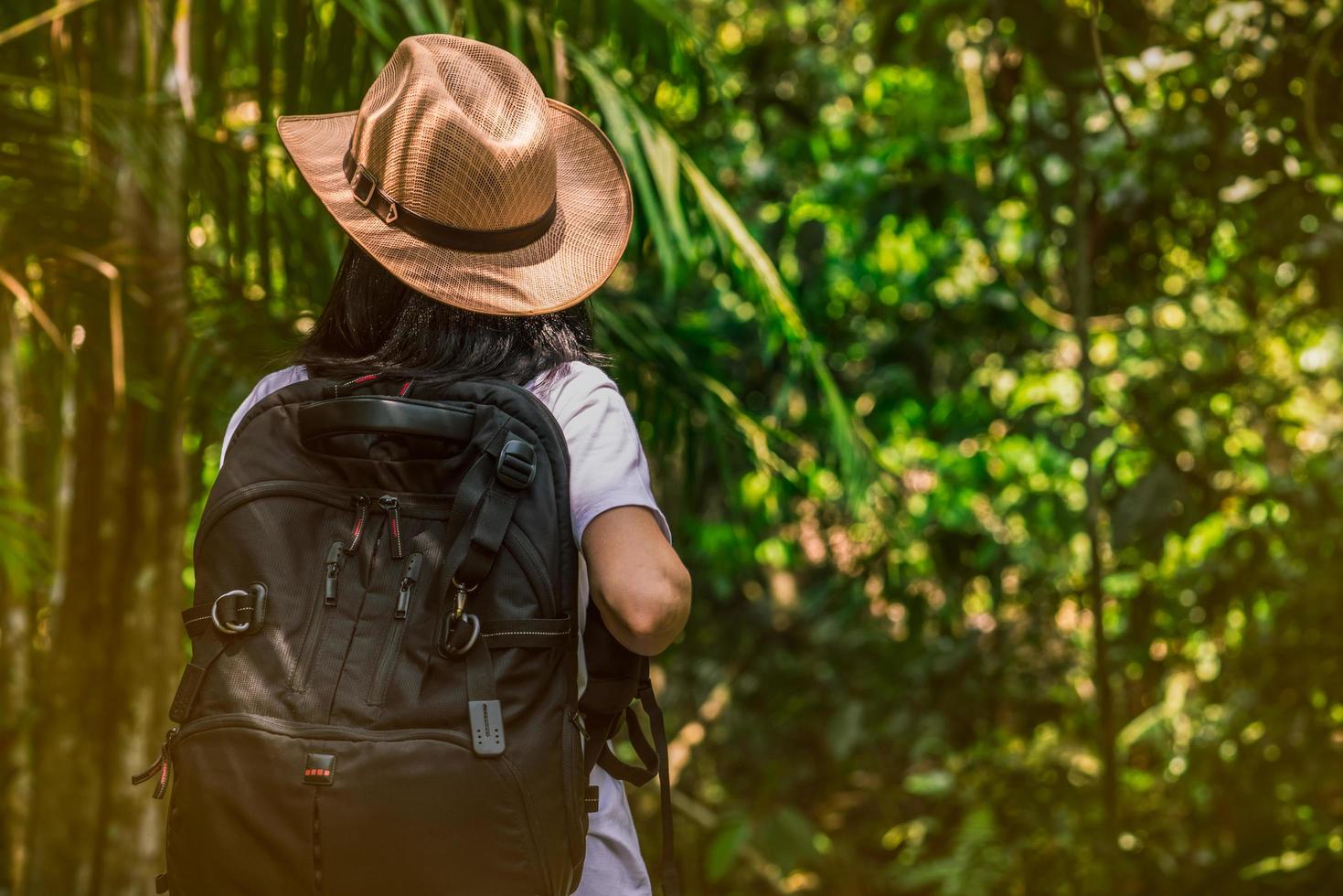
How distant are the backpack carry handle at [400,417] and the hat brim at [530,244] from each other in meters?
0.16

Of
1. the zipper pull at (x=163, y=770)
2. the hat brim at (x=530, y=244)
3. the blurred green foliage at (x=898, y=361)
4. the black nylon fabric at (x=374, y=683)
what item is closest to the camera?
the black nylon fabric at (x=374, y=683)

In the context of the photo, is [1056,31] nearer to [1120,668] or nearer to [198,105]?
[198,105]

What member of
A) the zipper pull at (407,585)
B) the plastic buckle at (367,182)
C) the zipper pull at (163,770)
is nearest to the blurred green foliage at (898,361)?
the plastic buckle at (367,182)

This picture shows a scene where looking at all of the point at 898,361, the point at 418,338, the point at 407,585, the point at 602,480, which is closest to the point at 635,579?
the point at 602,480

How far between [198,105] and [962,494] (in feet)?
8.55

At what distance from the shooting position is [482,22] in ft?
7.45

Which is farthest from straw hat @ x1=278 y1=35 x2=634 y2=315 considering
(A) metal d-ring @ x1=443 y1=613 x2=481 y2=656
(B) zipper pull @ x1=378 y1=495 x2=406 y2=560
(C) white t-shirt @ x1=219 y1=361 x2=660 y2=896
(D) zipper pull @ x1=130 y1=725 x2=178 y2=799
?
(D) zipper pull @ x1=130 y1=725 x2=178 y2=799

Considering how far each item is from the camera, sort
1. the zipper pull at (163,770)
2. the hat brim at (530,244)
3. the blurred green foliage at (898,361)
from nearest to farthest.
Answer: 1. the zipper pull at (163,770)
2. the hat brim at (530,244)
3. the blurred green foliage at (898,361)

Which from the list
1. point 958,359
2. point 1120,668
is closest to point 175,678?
point 958,359

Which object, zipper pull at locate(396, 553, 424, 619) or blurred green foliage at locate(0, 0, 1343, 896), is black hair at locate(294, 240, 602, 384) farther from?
blurred green foliage at locate(0, 0, 1343, 896)

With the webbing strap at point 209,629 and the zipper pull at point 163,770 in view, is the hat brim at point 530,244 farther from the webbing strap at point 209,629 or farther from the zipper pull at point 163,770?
the zipper pull at point 163,770

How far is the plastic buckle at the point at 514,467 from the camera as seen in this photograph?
1.07 metres

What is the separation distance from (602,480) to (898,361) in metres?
2.93

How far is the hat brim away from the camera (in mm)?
1240
